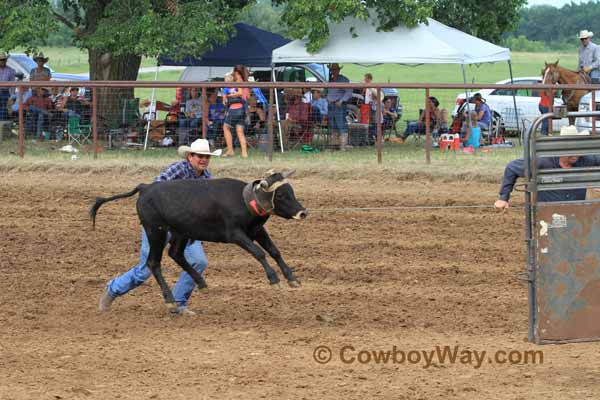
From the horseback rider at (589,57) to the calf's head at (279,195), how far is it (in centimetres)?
1232

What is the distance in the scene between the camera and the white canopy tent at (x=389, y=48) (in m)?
20.6

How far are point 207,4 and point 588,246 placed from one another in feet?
46.1

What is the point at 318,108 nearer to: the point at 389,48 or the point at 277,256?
the point at 389,48

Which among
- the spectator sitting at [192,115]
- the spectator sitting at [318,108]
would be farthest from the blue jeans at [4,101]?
the spectator sitting at [318,108]

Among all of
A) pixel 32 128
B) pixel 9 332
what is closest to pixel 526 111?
pixel 32 128

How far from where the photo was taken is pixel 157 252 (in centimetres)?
916

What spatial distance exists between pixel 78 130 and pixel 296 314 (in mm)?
9898

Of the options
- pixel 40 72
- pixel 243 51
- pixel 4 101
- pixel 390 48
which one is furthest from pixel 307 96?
pixel 40 72

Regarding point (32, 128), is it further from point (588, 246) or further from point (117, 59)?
point (588, 246)

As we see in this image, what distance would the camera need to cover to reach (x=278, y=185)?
332 inches

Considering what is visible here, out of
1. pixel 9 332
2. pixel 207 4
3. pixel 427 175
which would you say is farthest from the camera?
pixel 207 4

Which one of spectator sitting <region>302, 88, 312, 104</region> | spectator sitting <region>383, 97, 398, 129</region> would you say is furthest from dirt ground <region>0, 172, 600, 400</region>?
spectator sitting <region>383, 97, 398, 129</region>

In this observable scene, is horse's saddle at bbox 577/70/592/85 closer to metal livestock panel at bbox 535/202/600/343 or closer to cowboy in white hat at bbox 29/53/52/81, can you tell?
cowboy in white hat at bbox 29/53/52/81

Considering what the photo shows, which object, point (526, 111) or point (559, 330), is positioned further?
point (526, 111)
